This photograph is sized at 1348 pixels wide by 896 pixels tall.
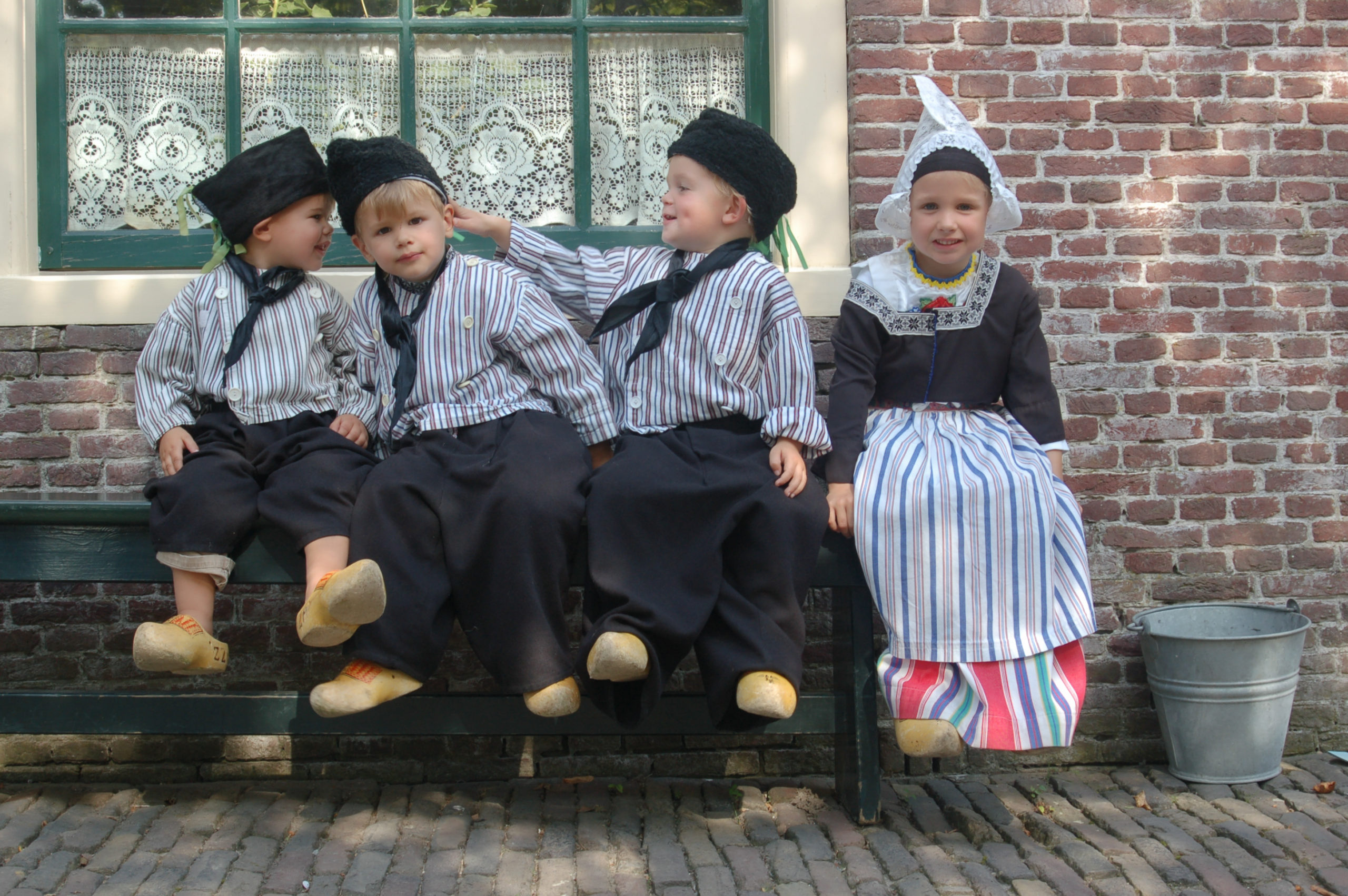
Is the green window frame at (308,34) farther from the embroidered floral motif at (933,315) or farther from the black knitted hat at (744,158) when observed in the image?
the embroidered floral motif at (933,315)

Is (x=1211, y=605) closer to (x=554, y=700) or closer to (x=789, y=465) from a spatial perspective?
(x=789, y=465)

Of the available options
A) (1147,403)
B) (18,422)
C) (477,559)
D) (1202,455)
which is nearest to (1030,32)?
(1147,403)

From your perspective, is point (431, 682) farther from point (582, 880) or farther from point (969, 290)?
point (969, 290)

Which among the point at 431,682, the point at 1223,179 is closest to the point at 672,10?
the point at 1223,179

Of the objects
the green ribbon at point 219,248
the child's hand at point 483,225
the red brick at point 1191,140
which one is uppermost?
the red brick at point 1191,140

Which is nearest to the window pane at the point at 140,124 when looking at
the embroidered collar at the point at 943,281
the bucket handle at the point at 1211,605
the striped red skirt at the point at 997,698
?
the embroidered collar at the point at 943,281

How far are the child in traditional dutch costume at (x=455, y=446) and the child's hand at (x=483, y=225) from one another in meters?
0.07

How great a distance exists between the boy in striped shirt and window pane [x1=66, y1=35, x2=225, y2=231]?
1.12 m

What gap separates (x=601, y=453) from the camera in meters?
2.87

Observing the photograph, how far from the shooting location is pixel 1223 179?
340 cm

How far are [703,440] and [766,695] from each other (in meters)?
0.68

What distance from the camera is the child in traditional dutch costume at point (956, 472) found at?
101 inches

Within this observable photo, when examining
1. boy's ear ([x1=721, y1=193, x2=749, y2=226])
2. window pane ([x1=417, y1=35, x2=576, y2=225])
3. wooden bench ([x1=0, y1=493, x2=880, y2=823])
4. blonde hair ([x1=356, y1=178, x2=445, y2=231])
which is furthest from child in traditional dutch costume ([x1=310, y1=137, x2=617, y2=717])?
window pane ([x1=417, y1=35, x2=576, y2=225])

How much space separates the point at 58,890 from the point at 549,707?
3.83 feet
